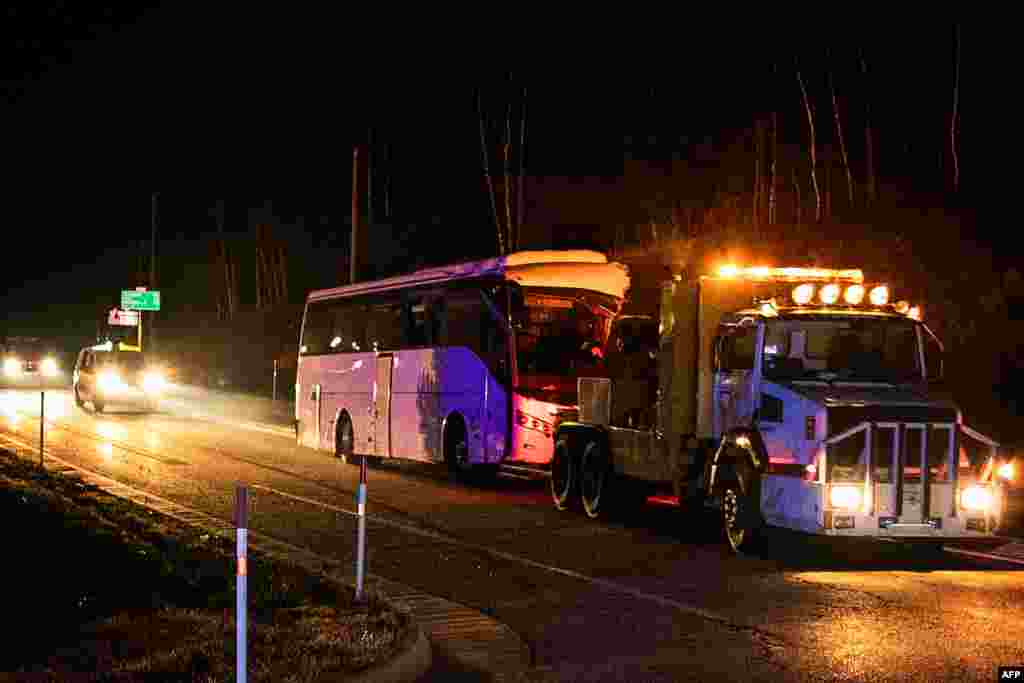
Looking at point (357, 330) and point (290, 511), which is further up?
point (357, 330)

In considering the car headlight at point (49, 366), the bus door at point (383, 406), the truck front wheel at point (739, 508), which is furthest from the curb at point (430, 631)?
the car headlight at point (49, 366)

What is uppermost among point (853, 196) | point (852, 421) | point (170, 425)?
point (853, 196)

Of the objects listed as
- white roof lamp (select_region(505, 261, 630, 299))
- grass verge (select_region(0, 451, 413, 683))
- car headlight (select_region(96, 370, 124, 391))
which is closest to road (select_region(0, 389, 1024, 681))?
grass verge (select_region(0, 451, 413, 683))

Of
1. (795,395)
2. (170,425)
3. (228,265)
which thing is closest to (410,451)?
(795,395)

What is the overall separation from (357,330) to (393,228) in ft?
129

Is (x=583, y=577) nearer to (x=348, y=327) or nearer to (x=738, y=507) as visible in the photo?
(x=738, y=507)

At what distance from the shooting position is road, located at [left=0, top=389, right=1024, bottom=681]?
9734 mm

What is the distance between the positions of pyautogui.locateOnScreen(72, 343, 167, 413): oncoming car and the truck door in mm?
29918

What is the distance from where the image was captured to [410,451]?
982 inches

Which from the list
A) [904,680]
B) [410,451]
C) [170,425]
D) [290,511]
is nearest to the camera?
[904,680]

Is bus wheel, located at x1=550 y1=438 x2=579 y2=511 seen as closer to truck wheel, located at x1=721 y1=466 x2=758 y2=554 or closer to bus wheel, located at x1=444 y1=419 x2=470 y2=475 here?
bus wheel, located at x1=444 y1=419 x2=470 y2=475

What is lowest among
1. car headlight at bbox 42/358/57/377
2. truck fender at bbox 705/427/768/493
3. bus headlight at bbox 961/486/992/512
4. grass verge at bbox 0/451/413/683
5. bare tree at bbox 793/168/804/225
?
car headlight at bbox 42/358/57/377

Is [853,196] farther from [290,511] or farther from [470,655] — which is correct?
[470,655]

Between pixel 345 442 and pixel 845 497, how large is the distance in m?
15.9
